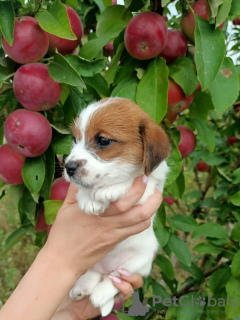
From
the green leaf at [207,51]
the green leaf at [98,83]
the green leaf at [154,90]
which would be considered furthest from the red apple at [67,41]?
the green leaf at [207,51]

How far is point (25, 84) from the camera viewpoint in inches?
39.7

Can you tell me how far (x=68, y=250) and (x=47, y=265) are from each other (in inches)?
2.7

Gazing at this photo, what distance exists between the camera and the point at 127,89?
1140 mm

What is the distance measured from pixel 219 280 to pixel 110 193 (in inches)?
24.7

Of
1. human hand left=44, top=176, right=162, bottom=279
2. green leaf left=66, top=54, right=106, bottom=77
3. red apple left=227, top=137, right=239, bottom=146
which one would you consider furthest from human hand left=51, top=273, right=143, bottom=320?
red apple left=227, top=137, right=239, bottom=146

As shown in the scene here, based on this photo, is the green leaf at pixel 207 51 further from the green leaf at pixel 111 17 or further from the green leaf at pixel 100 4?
the green leaf at pixel 100 4

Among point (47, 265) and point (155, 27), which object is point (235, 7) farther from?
point (47, 265)

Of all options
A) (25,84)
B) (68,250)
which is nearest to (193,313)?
(68,250)

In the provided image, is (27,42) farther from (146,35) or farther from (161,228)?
(161,228)

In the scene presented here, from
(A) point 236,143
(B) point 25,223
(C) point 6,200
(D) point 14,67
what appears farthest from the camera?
(C) point 6,200

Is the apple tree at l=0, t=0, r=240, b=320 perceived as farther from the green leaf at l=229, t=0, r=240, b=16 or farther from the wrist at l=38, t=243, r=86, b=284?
the wrist at l=38, t=243, r=86, b=284

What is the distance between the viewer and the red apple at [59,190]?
121 centimetres

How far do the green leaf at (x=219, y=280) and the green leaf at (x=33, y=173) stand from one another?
0.74 meters

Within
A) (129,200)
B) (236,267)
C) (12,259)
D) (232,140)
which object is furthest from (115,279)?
Result: (12,259)
